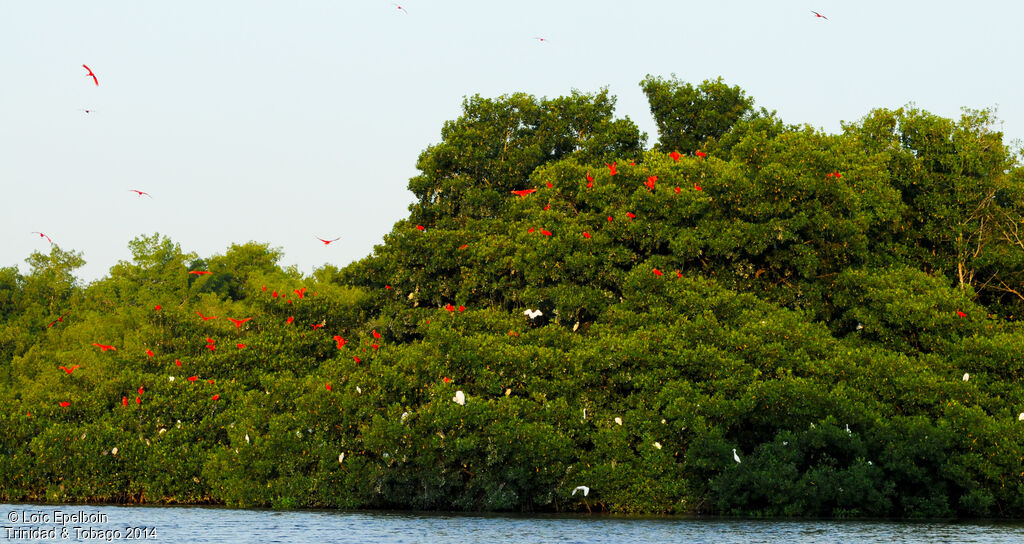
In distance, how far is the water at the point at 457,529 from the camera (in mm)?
21703

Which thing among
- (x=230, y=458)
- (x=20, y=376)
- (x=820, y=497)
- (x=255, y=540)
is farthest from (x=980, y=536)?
(x=20, y=376)

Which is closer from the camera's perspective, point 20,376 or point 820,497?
point 820,497

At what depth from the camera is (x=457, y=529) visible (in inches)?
945

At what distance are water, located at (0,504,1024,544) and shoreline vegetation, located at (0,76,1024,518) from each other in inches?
62.4

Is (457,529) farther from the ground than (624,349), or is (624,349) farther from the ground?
(624,349)

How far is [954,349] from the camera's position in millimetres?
28172

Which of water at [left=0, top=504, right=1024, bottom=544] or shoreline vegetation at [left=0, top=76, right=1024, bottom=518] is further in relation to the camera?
shoreline vegetation at [left=0, top=76, right=1024, bottom=518]

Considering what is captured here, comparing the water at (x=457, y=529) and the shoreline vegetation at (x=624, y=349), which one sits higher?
the shoreline vegetation at (x=624, y=349)

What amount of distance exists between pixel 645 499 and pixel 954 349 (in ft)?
30.5

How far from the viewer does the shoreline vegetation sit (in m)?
27.0

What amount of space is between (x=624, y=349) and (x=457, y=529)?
6.75 metres

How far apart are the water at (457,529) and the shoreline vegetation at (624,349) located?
1.59 metres

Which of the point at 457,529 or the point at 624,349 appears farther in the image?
the point at 624,349

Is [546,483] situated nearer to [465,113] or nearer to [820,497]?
[820,497]
